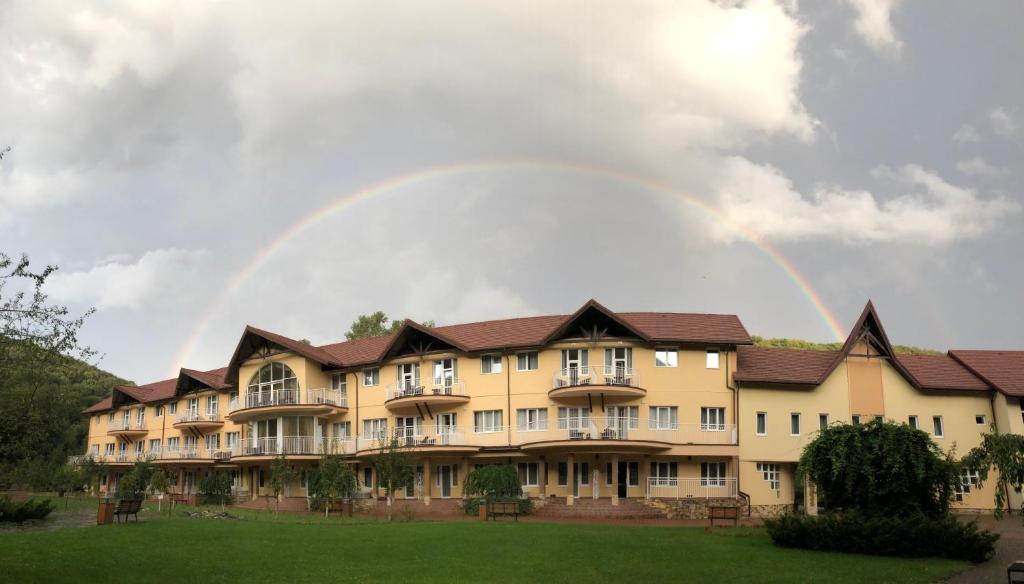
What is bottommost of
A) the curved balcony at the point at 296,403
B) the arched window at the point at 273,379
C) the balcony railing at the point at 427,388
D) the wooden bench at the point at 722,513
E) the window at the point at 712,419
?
the wooden bench at the point at 722,513

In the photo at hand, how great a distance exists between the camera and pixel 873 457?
1075 inches

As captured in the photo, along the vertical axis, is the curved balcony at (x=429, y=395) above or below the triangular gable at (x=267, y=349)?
below

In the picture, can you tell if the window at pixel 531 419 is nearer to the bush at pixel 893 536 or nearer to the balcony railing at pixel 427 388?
the balcony railing at pixel 427 388

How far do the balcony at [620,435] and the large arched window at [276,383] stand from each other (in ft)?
45.8

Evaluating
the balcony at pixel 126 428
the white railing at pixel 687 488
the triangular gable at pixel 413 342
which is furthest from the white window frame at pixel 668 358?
the balcony at pixel 126 428

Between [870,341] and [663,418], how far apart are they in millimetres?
11048

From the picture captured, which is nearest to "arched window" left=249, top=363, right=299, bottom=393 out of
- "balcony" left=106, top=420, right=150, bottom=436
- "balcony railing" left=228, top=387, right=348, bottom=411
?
"balcony railing" left=228, top=387, right=348, bottom=411

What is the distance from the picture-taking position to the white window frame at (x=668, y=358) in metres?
42.8

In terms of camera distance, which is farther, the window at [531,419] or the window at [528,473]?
the window at [528,473]

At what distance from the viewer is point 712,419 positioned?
42500 mm

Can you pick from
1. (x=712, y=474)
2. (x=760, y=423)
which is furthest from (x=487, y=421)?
(x=760, y=423)

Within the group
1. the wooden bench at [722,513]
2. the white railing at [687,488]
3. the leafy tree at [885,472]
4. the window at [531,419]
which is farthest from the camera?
the window at [531,419]

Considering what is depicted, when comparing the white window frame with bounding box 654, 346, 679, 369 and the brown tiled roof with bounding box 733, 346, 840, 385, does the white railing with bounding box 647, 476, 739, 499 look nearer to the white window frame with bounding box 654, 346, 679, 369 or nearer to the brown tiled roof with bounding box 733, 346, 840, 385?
the brown tiled roof with bounding box 733, 346, 840, 385

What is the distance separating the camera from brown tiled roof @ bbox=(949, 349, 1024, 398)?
43.4m
